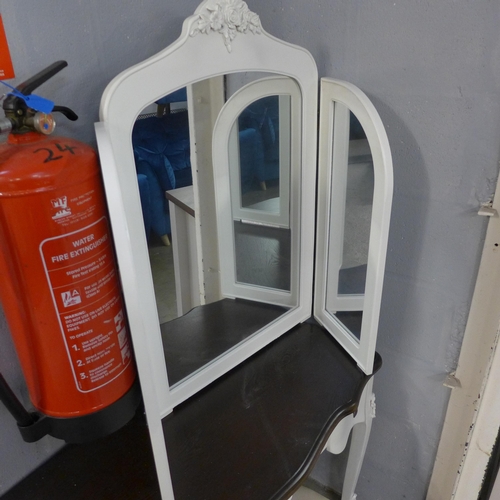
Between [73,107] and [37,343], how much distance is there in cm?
33

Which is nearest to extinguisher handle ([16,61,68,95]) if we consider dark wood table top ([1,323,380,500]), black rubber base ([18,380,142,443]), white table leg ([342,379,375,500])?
black rubber base ([18,380,142,443])

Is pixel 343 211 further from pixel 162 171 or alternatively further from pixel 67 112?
pixel 67 112

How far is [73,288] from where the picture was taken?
1.86ft

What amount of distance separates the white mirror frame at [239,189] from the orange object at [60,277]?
272mm

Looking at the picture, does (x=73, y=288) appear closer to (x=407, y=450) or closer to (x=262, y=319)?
(x=262, y=319)

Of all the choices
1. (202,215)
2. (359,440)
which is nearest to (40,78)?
(202,215)

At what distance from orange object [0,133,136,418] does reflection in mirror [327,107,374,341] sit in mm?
469

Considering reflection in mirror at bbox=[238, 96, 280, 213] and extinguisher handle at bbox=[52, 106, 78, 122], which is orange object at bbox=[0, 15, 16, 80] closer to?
extinguisher handle at bbox=[52, 106, 78, 122]

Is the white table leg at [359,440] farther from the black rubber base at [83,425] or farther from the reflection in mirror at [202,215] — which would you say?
the black rubber base at [83,425]

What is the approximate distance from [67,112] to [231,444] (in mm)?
568

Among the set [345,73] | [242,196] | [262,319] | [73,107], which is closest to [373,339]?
[262,319]

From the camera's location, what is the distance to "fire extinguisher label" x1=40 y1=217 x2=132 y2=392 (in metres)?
0.55

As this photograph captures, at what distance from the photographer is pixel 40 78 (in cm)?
55

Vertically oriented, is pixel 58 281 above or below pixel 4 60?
below
